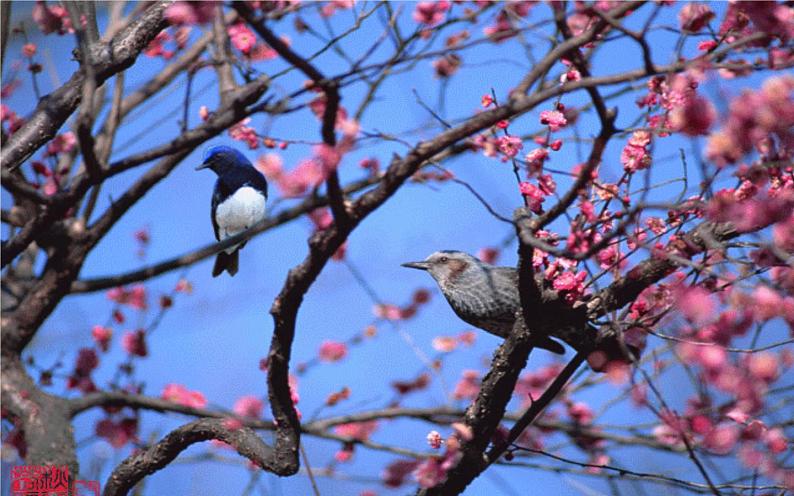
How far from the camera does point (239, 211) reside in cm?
402

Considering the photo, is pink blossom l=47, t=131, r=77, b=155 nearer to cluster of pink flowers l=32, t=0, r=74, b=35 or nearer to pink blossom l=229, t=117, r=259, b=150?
cluster of pink flowers l=32, t=0, r=74, b=35

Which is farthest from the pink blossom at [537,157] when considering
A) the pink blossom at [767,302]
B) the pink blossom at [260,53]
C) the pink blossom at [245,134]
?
the pink blossom at [260,53]

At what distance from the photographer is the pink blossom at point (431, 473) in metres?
3.43

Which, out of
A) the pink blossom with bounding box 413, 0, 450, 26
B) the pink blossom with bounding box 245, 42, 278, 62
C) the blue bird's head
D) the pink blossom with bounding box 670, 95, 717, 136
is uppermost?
the pink blossom with bounding box 245, 42, 278, 62

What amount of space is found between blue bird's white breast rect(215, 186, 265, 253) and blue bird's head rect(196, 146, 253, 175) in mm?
161

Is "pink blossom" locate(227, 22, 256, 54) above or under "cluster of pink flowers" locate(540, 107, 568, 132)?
above

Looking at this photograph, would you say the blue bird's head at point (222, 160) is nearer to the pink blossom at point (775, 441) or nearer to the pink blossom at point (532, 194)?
the pink blossom at point (532, 194)

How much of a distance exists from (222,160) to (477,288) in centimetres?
144

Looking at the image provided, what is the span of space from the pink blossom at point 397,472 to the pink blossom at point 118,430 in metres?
1.79

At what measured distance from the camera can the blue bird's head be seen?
4180mm

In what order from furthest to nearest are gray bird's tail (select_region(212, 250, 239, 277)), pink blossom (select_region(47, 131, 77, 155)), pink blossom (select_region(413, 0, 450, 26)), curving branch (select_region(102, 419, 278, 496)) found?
pink blossom (select_region(47, 131, 77, 155)) < pink blossom (select_region(413, 0, 450, 26)) < gray bird's tail (select_region(212, 250, 239, 277)) < curving branch (select_region(102, 419, 278, 496))

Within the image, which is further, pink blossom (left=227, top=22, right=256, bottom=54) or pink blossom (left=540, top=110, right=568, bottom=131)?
pink blossom (left=227, top=22, right=256, bottom=54)

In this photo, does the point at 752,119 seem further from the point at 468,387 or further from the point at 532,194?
the point at 468,387

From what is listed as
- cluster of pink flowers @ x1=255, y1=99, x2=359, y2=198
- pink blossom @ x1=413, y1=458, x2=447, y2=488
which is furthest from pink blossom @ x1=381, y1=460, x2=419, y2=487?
cluster of pink flowers @ x1=255, y1=99, x2=359, y2=198
